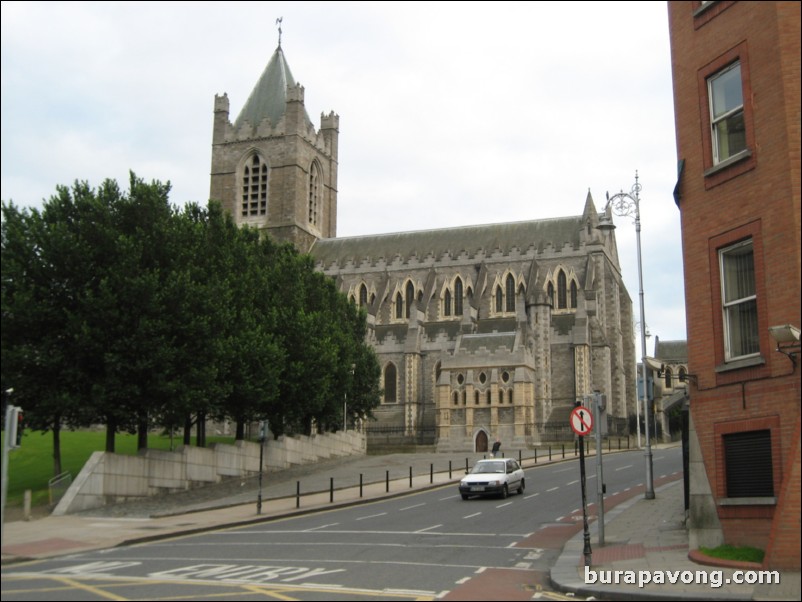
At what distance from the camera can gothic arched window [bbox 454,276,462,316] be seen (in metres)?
73.7

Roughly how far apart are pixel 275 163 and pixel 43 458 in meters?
51.6

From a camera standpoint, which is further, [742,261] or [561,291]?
[561,291]

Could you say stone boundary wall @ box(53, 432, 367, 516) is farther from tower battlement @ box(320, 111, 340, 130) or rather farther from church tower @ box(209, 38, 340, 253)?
tower battlement @ box(320, 111, 340, 130)

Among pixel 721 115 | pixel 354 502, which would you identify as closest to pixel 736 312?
pixel 721 115

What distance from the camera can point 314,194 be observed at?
87.3 metres

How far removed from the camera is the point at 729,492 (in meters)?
14.1

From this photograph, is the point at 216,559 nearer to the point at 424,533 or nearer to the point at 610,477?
the point at 424,533

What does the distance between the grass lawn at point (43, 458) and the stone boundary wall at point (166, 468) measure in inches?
61.1

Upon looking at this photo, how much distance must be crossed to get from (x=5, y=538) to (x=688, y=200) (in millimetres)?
17122

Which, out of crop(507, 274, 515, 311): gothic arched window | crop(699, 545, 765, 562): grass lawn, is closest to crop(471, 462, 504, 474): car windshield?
crop(699, 545, 765, 562): grass lawn

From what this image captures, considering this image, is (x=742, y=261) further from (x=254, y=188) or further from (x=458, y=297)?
(x=254, y=188)

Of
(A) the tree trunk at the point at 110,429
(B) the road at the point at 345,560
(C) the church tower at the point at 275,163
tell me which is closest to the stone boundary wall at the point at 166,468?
(A) the tree trunk at the point at 110,429

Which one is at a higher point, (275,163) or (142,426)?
(275,163)

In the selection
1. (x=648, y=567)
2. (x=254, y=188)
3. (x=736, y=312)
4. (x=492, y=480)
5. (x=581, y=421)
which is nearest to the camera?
(x=648, y=567)
